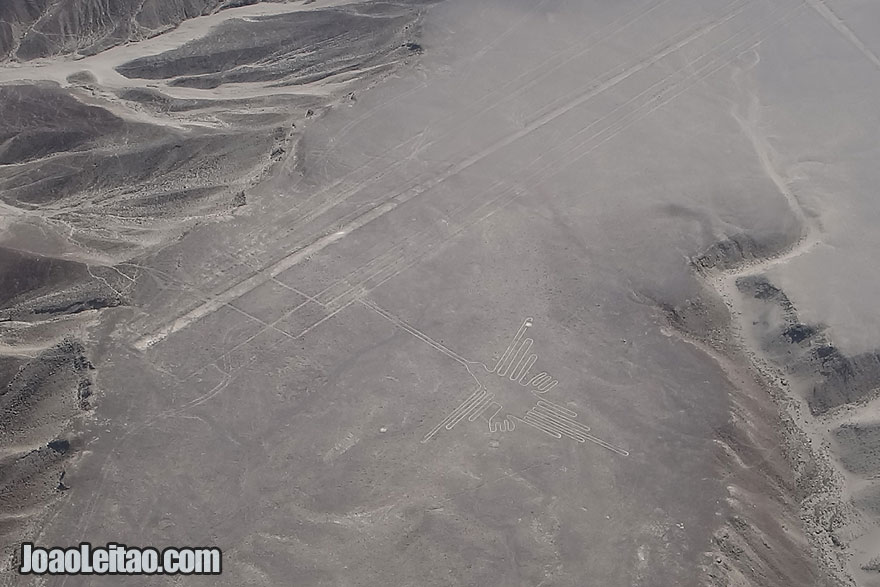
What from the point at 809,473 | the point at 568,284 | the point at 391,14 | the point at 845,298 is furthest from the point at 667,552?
the point at 391,14

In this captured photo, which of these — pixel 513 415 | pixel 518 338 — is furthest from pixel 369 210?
pixel 513 415

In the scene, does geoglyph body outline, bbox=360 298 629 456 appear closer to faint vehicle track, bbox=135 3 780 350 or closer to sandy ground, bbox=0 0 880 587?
sandy ground, bbox=0 0 880 587

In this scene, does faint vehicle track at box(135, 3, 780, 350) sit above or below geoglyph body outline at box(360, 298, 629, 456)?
above

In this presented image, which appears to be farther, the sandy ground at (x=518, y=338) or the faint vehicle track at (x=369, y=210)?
the faint vehicle track at (x=369, y=210)

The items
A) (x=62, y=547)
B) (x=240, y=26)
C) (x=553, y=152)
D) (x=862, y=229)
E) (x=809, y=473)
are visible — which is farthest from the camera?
(x=240, y=26)

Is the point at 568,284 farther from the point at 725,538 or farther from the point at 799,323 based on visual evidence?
the point at 725,538

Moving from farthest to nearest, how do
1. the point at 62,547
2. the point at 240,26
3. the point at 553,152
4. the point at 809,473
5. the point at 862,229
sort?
the point at 240,26 → the point at 553,152 → the point at 862,229 → the point at 809,473 → the point at 62,547

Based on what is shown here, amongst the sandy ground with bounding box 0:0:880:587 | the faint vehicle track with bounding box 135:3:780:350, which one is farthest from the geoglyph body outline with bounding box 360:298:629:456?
the faint vehicle track with bounding box 135:3:780:350

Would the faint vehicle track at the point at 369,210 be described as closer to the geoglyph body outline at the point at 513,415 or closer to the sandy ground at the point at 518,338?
the sandy ground at the point at 518,338

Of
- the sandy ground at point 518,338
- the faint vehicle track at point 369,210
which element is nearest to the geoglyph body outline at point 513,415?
the sandy ground at point 518,338
